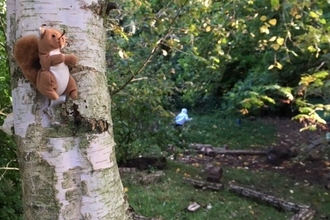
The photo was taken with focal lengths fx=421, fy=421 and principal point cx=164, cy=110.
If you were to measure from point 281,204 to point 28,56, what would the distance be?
3.90m

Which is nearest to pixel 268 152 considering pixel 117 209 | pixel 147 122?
pixel 147 122

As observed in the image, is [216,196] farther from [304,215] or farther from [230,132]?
[230,132]

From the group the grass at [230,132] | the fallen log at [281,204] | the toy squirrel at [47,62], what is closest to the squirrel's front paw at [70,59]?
the toy squirrel at [47,62]

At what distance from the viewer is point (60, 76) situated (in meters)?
1.00

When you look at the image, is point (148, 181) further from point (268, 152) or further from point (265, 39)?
point (268, 152)

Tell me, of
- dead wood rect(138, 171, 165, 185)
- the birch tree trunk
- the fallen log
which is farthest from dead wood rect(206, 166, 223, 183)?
the birch tree trunk

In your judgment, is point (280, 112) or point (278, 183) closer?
point (278, 183)

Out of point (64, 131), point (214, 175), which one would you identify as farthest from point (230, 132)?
point (64, 131)

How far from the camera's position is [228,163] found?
22.3ft

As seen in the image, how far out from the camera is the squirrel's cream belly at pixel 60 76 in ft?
3.25

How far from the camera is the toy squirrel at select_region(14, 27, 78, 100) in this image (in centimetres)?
98

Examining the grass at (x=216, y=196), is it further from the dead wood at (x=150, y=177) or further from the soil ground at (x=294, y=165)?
the soil ground at (x=294, y=165)

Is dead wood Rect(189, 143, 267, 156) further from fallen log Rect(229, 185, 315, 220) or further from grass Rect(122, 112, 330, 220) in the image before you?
fallen log Rect(229, 185, 315, 220)

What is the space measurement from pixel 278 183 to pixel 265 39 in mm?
1895
